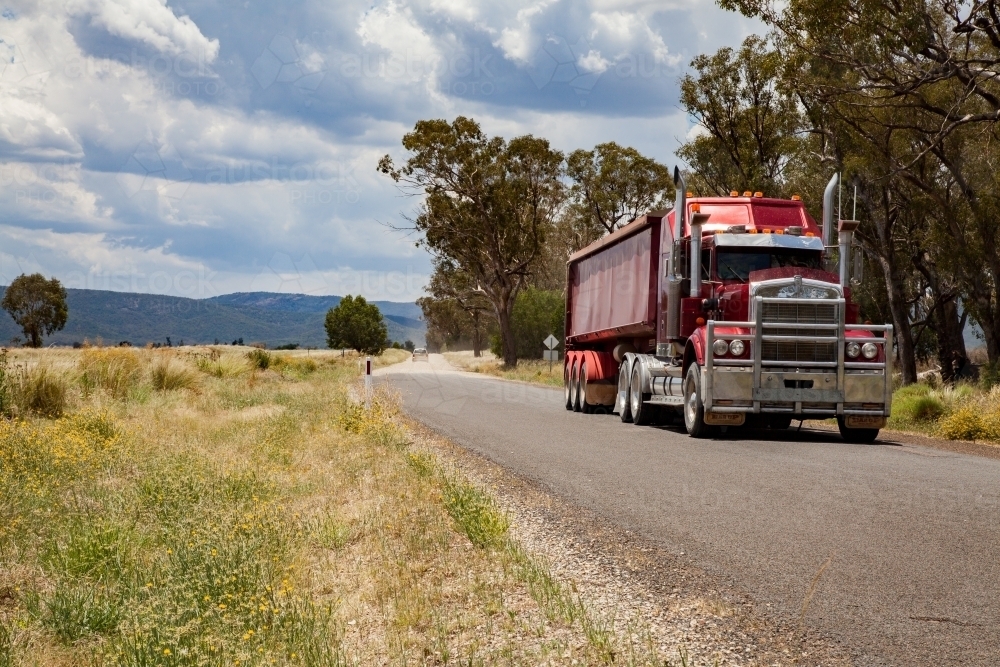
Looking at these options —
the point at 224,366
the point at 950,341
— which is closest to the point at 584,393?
the point at 224,366

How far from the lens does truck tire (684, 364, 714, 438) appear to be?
1527 centimetres

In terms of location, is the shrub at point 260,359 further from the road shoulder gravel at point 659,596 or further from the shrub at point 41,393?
the road shoulder gravel at point 659,596

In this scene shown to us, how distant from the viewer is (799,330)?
49.5 feet

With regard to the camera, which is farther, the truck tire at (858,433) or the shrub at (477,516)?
the truck tire at (858,433)

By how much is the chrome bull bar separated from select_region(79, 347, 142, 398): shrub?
1299 centimetres

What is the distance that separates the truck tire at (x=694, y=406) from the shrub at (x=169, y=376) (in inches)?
547

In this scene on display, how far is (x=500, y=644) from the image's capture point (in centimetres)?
487

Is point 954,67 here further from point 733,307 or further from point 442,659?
point 442,659

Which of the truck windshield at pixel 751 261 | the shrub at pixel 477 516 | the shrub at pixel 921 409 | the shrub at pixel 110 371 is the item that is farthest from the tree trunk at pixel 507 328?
the shrub at pixel 477 516

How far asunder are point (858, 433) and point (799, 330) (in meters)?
1.80

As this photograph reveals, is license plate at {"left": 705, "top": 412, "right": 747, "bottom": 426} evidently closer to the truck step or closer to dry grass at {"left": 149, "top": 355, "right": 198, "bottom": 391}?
the truck step

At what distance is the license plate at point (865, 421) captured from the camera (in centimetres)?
1492

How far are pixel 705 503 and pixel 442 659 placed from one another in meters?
4.44

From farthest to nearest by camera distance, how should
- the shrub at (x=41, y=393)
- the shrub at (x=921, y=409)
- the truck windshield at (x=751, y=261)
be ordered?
the shrub at (x=921, y=409), the shrub at (x=41, y=393), the truck windshield at (x=751, y=261)
